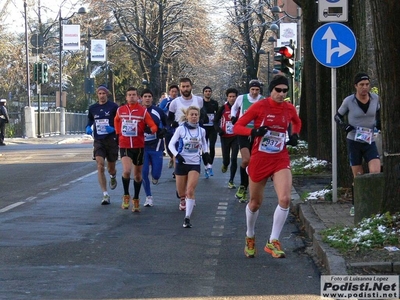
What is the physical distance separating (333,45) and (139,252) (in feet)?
15.6

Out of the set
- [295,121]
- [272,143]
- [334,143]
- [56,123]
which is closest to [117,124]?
[334,143]

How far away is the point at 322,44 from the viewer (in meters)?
12.8

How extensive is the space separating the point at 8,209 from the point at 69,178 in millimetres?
6022

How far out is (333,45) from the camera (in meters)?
12.8

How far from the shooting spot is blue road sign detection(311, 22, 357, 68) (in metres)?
12.8

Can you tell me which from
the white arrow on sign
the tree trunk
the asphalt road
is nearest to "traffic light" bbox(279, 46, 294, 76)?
the asphalt road

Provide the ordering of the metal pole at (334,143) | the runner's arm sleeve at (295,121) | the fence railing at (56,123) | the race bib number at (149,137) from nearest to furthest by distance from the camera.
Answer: the runner's arm sleeve at (295,121) < the metal pole at (334,143) < the race bib number at (149,137) < the fence railing at (56,123)

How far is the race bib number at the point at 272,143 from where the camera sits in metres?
9.35

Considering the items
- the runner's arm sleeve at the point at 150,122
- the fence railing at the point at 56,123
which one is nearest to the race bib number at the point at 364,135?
the runner's arm sleeve at the point at 150,122

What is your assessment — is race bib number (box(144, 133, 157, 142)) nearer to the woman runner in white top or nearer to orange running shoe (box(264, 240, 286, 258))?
the woman runner in white top

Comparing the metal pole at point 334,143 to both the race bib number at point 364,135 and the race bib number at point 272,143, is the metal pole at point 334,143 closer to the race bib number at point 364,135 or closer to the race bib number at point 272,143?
the race bib number at point 364,135

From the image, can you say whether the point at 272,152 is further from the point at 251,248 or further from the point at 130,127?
the point at 130,127

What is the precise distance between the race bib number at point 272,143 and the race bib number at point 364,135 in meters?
2.80

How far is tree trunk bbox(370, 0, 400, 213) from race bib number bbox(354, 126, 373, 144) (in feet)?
6.58
